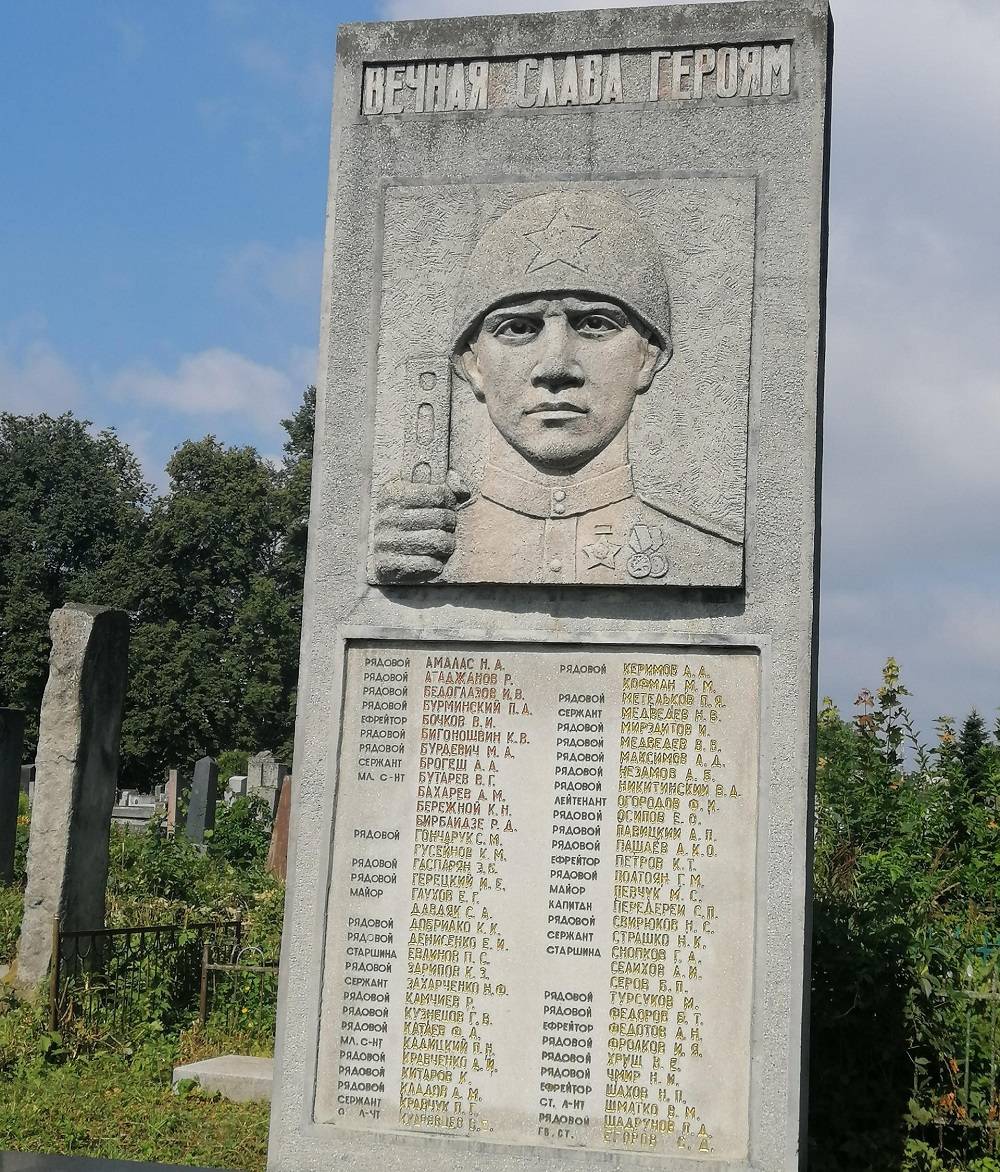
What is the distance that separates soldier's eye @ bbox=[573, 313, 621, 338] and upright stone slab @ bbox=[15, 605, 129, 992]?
6.55m

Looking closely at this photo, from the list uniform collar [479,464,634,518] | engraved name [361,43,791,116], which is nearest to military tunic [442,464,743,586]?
uniform collar [479,464,634,518]

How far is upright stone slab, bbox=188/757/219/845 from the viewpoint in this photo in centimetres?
1986

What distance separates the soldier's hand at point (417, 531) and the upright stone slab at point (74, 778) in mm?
5936

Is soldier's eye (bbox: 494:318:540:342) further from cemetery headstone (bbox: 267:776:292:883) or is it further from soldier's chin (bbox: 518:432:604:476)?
cemetery headstone (bbox: 267:776:292:883)

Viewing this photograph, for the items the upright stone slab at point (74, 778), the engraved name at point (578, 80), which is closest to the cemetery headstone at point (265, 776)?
the upright stone slab at point (74, 778)

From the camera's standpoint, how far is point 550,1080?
539cm

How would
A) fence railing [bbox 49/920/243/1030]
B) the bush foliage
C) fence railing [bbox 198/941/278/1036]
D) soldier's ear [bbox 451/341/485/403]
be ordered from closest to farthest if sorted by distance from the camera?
1. soldier's ear [bbox 451/341/485/403]
2. the bush foliage
3. fence railing [bbox 49/920/243/1030]
4. fence railing [bbox 198/941/278/1036]

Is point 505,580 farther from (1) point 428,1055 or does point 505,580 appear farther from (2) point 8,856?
(2) point 8,856

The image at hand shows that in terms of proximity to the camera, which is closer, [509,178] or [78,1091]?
[509,178]

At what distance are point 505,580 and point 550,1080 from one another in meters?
2.01

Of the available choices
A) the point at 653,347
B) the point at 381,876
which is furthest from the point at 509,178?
the point at 381,876

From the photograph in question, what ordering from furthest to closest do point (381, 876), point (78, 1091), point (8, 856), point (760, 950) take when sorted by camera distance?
point (8, 856)
point (78, 1091)
point (381, 876)
point (760, 950)

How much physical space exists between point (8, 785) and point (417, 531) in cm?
1149

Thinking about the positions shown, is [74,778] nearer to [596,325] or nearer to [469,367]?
[469,367]
